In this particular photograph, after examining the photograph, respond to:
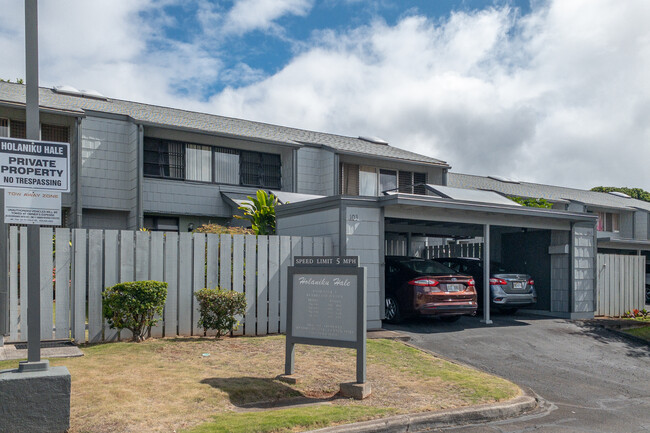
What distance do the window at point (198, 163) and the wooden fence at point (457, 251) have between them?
8533mm

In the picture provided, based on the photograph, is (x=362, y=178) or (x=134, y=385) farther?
(x=362, y=178)

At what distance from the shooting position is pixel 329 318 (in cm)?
848

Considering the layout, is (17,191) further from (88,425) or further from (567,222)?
(567,222)

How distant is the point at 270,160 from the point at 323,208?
9.56 meters

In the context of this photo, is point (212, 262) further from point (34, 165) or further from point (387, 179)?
point (387, 179)

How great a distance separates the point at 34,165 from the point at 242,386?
3722 millimetres

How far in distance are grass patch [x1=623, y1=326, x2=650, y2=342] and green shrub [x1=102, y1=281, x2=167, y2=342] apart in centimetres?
1116

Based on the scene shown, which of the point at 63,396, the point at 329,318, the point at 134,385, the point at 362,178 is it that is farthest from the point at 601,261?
the point at 63,396

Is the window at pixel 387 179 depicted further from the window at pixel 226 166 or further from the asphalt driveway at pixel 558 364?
the asphalt driveway at pixel 558 364

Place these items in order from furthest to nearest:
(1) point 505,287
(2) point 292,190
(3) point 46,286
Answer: (2) point 292,190 → (1) point 505,287 → (3) point 46,286

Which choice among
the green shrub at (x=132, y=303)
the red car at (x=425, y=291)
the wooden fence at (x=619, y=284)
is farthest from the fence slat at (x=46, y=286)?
the wooden fence at (x=619, y=284)

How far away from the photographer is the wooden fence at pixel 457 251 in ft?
70.8

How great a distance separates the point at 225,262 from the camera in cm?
1164

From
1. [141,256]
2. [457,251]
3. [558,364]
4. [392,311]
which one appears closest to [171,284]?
[141,256]
